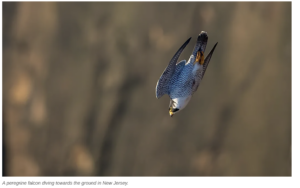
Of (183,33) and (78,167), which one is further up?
(183,33)

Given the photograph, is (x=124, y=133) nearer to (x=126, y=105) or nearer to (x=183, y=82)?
(x=126, y=105)

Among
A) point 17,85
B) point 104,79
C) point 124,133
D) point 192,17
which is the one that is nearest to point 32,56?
point 17,85

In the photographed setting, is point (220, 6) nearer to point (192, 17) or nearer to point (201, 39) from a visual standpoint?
point (192, 17)

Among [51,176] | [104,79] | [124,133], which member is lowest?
[51,176]

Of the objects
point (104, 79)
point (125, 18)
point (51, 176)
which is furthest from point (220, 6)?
point (51, 176)

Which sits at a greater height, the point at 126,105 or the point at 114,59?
the point at 114,59

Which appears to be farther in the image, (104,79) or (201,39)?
(104,79)
